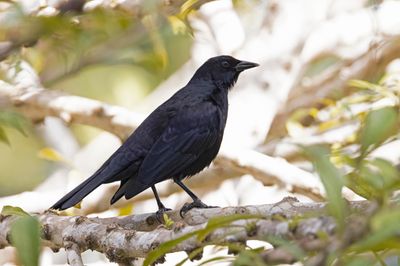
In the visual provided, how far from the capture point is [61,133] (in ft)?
26.1

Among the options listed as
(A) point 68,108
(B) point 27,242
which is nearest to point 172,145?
(A) point 68,108

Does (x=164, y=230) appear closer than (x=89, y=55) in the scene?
Yes

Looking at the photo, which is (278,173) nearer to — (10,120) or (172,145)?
(172,145)

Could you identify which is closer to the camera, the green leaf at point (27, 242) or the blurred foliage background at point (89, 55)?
the green leaf at point (27, 242)

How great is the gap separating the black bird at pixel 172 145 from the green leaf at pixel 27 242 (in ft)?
7.71

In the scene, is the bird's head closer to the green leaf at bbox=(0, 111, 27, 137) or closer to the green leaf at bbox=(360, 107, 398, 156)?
the green leaf at bbox=(0, 111, 27, 137)

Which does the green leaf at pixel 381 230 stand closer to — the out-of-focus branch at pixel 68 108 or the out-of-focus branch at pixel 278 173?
the out-of-focus branch at pixel 278 173

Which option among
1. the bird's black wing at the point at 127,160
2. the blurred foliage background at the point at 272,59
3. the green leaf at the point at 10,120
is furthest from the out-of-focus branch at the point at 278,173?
the green leaf at the point at 10,120

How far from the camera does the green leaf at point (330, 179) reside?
5.34 ft

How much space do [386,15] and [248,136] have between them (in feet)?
5.28

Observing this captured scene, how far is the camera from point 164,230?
2877 millimetres

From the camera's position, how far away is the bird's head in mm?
5730

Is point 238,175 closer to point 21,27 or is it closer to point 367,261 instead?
point 21,27

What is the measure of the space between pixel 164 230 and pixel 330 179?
1304 millimetres
